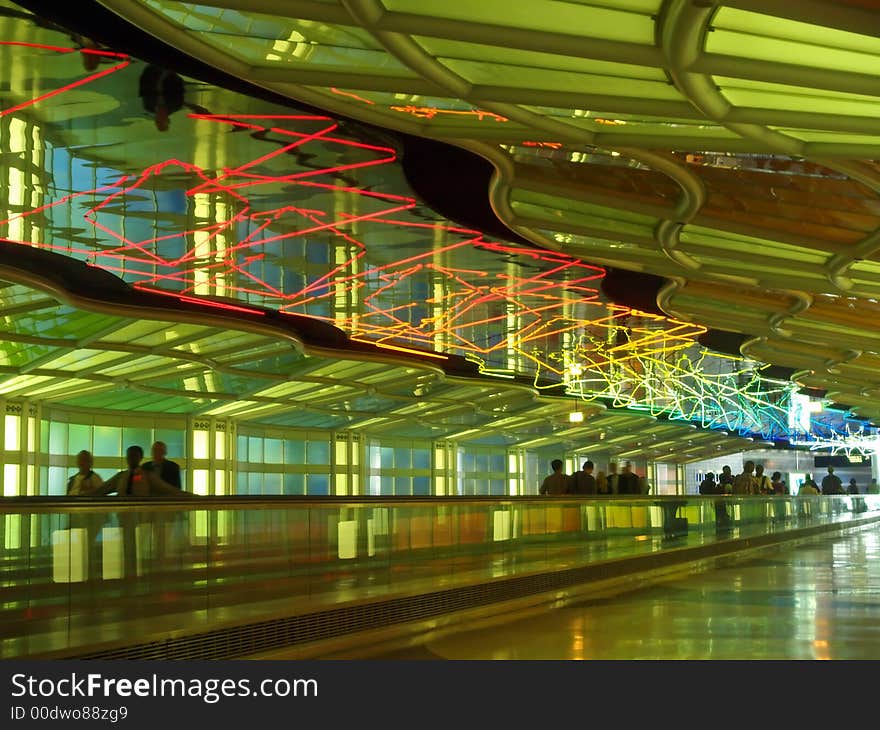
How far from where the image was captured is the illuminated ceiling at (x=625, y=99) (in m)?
8.88

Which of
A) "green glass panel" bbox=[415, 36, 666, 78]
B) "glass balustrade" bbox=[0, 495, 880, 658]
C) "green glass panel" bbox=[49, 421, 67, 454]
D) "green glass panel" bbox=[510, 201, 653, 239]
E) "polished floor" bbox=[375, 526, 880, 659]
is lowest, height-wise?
"polished floor" bbox=[375, 526, 880, 659]

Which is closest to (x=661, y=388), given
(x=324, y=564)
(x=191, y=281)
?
(x=191, y=281)

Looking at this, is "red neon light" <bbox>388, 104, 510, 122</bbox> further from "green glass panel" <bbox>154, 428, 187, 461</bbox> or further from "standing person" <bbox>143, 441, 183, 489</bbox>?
"green glass panel" <bbox>154, 428, 187, 461</bbox>

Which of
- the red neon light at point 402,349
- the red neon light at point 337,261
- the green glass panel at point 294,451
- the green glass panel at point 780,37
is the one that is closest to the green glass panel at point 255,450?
the green glass panel at point 294,451

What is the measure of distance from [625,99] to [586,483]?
46.4 feet

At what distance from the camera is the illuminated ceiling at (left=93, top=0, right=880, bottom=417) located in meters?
8.88

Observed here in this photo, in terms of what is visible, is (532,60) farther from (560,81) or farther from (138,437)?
(138,437)

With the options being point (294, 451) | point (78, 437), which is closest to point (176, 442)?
point (78, 437)

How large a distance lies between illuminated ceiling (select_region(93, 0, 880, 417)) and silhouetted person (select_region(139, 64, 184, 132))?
4.89 feet

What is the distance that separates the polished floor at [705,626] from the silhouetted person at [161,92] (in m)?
5.77

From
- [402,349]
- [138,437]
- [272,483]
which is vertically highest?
[402,349]

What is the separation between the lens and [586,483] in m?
24.1

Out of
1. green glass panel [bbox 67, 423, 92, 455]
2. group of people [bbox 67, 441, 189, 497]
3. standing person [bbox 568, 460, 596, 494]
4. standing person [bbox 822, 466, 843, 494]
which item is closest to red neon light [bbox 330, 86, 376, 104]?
group of people [bbox 67, 441, 189, 497]

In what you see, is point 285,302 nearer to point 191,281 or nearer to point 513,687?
point 191,281
